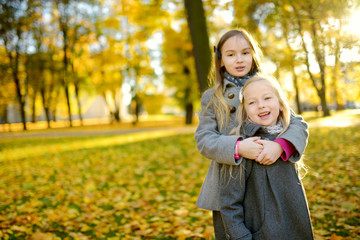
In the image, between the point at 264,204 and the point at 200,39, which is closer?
the point at 264,204

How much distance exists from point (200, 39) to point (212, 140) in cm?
472

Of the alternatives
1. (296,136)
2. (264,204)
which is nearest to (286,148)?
(296,136)

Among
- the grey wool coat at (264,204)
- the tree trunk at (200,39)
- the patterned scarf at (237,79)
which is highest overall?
the tree trunk at (200,39)

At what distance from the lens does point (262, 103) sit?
6.17ft

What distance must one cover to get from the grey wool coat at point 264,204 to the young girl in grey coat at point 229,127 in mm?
89

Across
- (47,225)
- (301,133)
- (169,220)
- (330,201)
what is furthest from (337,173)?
(47,225)

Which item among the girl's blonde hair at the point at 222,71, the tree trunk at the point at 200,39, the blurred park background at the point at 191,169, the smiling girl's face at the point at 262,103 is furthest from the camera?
the tree trunk at the point at 200,39

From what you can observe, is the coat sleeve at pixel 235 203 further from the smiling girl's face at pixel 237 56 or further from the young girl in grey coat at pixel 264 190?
the smiling girl's face at pixel 237 56

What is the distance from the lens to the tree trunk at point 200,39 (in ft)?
20.3

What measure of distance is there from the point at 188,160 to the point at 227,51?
6.15 m

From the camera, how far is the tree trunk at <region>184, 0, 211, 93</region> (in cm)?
620

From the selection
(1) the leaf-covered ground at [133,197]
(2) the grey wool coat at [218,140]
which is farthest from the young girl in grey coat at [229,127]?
(1) the leaf-covered ground at [133,197]

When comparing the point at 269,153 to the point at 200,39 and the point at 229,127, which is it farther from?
the point at 200,39

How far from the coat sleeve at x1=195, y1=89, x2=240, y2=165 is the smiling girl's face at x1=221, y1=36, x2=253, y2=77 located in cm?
23
